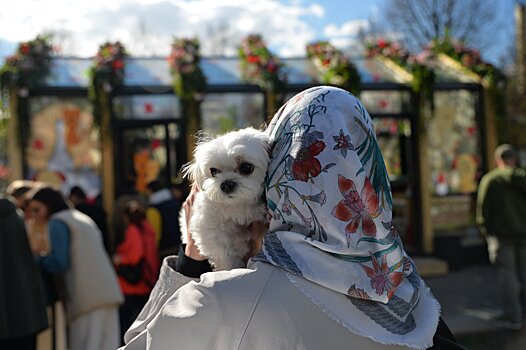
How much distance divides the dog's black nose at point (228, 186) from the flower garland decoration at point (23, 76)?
819cm

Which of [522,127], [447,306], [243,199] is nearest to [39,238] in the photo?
[243,199]

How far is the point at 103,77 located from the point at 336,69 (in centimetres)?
361

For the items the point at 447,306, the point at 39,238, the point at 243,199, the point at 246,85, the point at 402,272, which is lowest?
the point at 447,306

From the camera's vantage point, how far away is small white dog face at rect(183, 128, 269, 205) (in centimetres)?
171

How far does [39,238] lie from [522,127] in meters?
13.6

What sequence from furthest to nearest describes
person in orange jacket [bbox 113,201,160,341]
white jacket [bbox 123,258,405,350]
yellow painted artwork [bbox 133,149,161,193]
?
yellow painted artwork [bbox 133,149,161,193]
person in orange jacket [bbox 113,201,160,341]
white jacket [bbox 123,258,405,350]

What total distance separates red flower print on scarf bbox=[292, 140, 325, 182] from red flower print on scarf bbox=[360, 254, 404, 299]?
0.24m

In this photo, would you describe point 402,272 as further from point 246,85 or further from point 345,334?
point 246,85

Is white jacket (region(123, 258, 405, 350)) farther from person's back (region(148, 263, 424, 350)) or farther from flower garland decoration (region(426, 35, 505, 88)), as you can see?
flower garland decoration (region(426, 35, 505, 88))

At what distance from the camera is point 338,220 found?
1.43 meters

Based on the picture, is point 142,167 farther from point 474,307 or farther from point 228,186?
point 228,186

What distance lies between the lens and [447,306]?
8297 millimetres

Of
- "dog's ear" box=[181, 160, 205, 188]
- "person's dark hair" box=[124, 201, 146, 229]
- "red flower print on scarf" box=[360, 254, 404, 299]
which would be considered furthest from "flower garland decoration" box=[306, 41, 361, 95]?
"red flower print on scarf" box=[360, 254, 404, 299]

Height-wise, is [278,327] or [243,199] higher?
[243,199]
